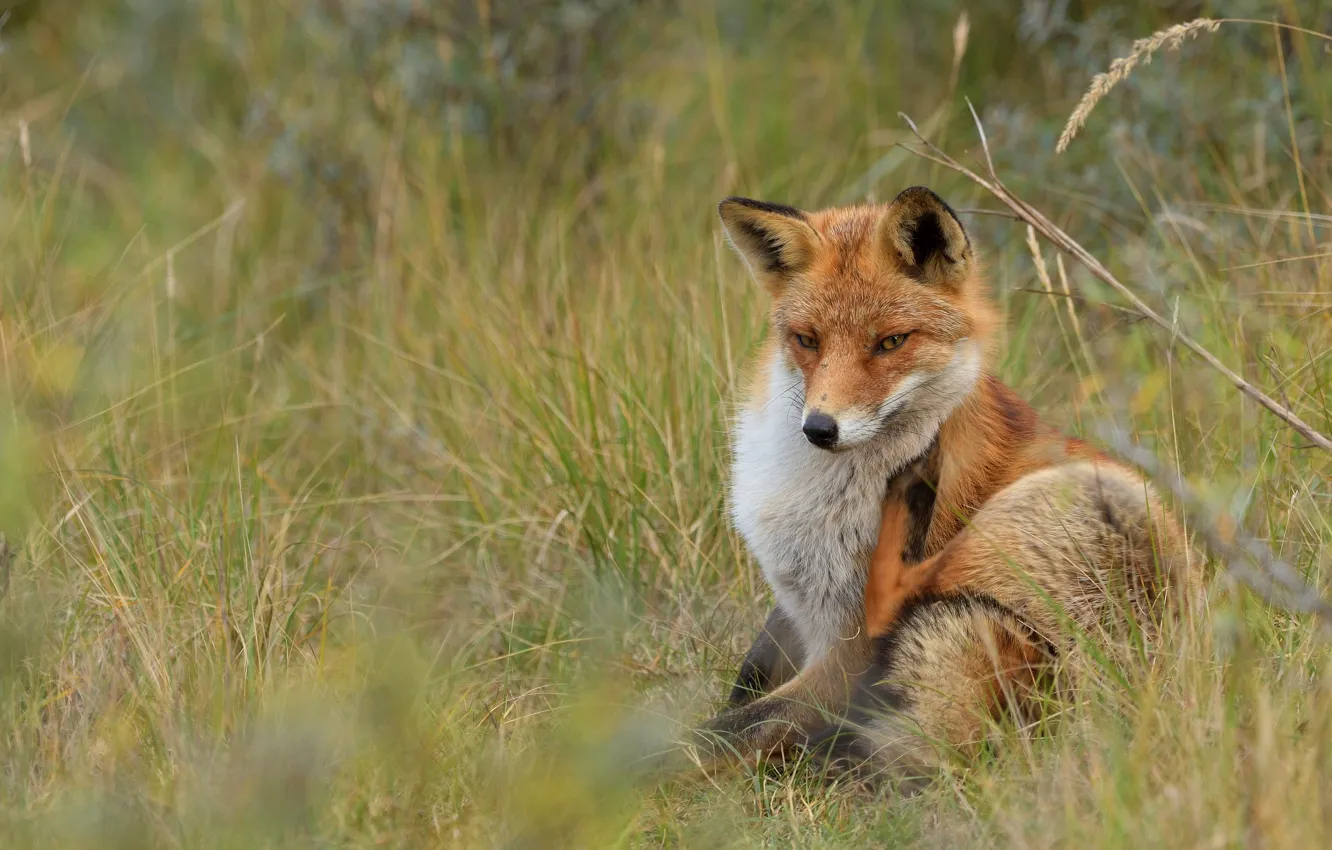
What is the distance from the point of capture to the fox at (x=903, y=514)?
368cm

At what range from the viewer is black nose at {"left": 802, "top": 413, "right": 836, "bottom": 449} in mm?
3768

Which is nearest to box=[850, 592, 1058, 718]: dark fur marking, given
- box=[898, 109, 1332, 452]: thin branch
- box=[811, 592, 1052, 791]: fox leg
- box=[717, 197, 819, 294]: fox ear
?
box=[811, 592, 1052, 791]: fox leg

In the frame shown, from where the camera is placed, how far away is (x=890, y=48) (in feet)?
28.7

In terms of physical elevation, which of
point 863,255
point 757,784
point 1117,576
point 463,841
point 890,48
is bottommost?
point 757,784

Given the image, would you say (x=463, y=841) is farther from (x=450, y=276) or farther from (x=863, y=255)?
(x=450, y=276)

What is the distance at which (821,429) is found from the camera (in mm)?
3768

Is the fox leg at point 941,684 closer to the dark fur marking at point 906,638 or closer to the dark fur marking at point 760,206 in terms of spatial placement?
the dark fur marking at point 906,638

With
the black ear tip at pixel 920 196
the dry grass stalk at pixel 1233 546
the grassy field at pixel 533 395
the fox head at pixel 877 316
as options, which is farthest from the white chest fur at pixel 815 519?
the dry grass stalk at pixel 1233 546

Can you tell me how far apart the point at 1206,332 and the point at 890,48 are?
401 centimetres

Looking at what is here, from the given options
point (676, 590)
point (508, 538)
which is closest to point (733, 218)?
point (676, 590)

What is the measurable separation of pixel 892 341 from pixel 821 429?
1.39ft

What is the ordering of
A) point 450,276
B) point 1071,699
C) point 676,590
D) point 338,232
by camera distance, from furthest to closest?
point 338,232
point 450,276
point 676,590
point 1071,699

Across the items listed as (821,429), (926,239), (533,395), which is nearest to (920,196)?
(926,239)

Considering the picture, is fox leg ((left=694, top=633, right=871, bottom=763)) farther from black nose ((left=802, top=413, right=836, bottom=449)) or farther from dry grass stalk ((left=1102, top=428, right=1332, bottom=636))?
dry grass stalk ((left=1102, top=428, right=1332, bottom=636))
